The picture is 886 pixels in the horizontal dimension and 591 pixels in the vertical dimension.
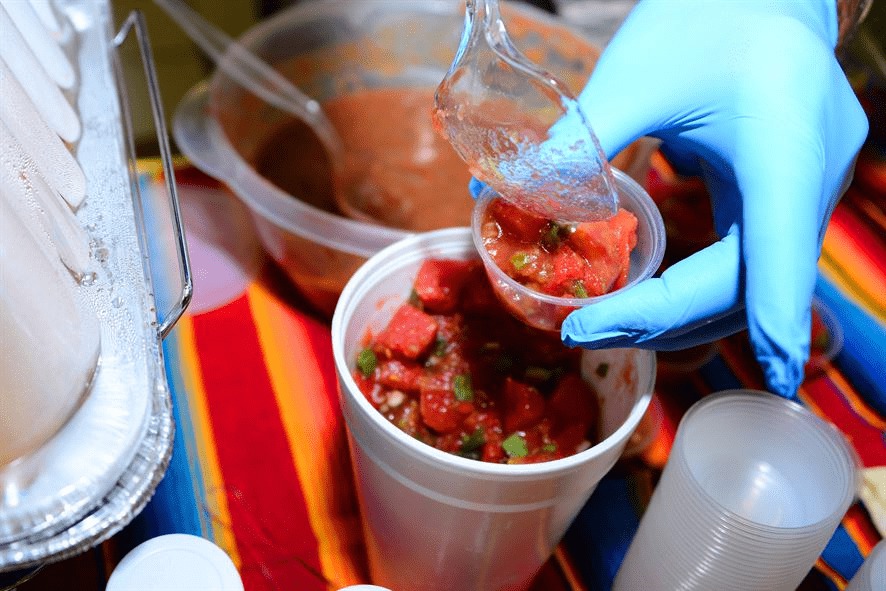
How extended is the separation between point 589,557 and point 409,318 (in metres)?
0.38

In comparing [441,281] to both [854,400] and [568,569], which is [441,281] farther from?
[854,400]

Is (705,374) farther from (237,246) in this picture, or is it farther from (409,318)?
(237,246)

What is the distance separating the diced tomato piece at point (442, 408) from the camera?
0.79 metres

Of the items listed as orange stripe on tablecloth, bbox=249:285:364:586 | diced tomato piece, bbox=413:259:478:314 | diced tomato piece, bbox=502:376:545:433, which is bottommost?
orange stripe on tablecloth, bbox=249:285:364:586

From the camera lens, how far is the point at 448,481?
67 cm

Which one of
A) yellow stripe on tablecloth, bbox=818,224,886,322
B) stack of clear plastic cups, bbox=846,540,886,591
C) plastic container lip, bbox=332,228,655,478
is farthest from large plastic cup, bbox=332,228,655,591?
yellow stripe on tablecloth, bbox=818,224,886,322

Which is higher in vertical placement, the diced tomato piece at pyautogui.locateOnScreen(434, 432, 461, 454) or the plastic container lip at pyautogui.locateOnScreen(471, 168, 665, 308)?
the plastic container lip at pyautogui.locateOnScreen(471, 168, 665, 308)

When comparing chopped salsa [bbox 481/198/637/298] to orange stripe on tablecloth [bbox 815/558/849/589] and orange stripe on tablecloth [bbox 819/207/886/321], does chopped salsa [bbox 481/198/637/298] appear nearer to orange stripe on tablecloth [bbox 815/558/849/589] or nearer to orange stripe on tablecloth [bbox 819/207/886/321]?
orange stripe on tablecloth [bbox 815/558/849/589]

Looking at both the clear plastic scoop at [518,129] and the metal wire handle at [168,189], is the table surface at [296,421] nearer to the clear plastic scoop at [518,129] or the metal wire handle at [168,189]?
the metal wire handle at [168,189]

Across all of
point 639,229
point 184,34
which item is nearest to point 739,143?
point 639,229

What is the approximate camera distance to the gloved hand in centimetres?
65

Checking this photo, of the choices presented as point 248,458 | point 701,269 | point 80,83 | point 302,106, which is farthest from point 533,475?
point 302,106

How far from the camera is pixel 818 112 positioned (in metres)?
0.73

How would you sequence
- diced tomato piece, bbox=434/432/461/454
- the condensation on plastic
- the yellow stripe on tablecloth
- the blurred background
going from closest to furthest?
the condensation on plastic
diced tomato piece, bbox=434/432/461/454
the yellow stripe on tablecloth
the blurred background
